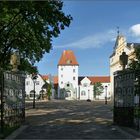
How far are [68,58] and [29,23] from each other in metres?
125

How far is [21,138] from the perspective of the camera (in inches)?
640

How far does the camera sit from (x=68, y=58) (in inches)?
5802

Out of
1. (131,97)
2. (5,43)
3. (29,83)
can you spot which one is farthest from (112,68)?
(131,97)

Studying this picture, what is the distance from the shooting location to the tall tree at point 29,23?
657 inches

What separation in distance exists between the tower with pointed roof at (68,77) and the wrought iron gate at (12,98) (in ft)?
381

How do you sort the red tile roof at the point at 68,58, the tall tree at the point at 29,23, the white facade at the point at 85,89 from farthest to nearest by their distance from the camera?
the red tile roof at the point at 68,58 → the white facade at the point at 85,89 → the tall tree at the point at 29,23

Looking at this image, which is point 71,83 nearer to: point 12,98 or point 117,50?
point 117,50

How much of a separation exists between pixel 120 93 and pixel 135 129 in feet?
12.8

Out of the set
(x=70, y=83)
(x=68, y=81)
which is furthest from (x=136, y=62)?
(x=68, y=81)

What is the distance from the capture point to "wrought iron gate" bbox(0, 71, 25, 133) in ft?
66.7

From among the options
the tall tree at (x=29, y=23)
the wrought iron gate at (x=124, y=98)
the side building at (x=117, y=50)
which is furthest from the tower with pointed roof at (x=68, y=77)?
the wrought iron gate at (x=124, y=98)

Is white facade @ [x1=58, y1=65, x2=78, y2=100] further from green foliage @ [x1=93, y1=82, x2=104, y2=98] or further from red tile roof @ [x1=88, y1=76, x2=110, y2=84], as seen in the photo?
red tile roof @ [x1=88, y1=76, x2=110, y2=84]

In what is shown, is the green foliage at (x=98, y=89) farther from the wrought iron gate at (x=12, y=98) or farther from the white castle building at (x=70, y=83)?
the wrought iron gate at (x=12, y=98)

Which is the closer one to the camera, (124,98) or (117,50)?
(124,98)
